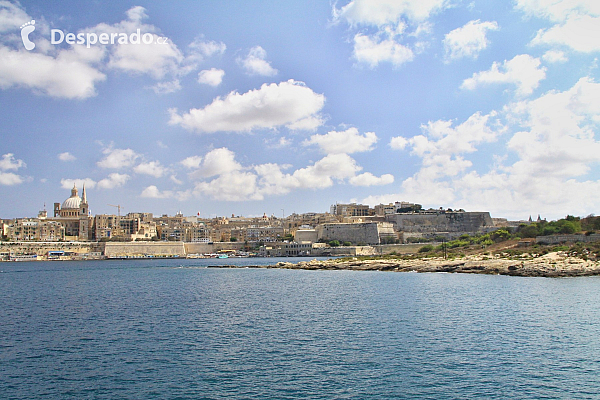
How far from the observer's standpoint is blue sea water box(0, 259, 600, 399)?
10.5 meters

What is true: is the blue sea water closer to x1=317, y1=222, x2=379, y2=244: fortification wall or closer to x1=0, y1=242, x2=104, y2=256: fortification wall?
x1=317, y1=222, x2=379, y2=244: fortification wall

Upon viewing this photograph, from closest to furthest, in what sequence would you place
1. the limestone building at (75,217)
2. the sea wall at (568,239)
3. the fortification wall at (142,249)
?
the sea wall at (568,239) < the fortification wall at (142,249) < the limestone building at (75,217)

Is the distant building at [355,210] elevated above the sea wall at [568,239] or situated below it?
above

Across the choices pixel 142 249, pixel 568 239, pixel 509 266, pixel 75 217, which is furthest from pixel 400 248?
pixel 75 217

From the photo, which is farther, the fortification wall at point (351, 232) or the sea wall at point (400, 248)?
the fortification wall at point (351, 232)

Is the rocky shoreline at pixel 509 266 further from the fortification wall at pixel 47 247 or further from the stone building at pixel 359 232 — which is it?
the fortification wall at pixel 47 247

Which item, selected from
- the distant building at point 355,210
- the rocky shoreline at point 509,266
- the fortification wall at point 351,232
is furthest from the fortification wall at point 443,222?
the rocky shoreline at point 509,266

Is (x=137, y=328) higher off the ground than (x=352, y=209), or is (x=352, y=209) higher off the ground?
(x=352, y=209)

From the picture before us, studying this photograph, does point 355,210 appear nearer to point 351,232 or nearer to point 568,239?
point 351,232

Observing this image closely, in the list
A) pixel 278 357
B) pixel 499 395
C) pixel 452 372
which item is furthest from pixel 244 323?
pixel 499 395

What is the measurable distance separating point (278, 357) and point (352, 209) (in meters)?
109

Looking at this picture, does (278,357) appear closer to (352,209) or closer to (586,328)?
(586,328)

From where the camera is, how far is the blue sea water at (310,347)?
1046 cm

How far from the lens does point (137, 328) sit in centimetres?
1658
